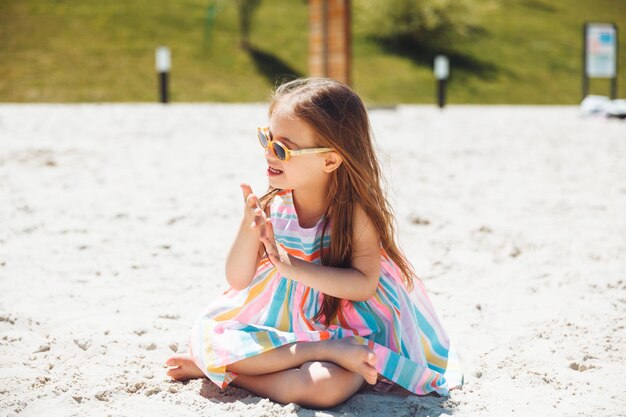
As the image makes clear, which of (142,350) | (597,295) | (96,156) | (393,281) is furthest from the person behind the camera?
(96,156)

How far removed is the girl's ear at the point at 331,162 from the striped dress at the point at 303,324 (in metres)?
0.18

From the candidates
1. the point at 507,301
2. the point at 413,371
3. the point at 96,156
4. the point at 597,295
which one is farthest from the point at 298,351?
the point at 96,156

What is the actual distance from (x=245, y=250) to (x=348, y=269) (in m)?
0.32

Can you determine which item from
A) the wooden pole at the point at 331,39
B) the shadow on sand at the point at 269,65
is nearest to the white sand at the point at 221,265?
the wooden pole at the point at 331,39

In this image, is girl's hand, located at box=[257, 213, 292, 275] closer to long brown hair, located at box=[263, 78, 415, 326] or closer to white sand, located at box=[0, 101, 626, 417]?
long brown hair, located at box=[263, 78, 415, 326]

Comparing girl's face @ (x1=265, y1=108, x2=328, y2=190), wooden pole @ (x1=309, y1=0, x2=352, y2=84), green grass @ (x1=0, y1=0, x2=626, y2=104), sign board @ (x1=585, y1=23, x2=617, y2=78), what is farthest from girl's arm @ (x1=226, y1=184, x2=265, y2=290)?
sign board @ (x1=585, y1=23, x2=617, y2=78)

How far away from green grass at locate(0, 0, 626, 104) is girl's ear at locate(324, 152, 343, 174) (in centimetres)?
1309

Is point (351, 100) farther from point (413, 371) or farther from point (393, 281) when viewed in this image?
point (413, 371)

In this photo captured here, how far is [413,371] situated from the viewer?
197cm

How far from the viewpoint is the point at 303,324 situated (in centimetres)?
199

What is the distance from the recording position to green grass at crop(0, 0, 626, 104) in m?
15.5

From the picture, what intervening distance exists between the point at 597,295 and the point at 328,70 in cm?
936

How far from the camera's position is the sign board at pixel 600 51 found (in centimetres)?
1339

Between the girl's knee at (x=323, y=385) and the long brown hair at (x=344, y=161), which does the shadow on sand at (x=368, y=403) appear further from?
the long brown hair at (x=344, y=161)
